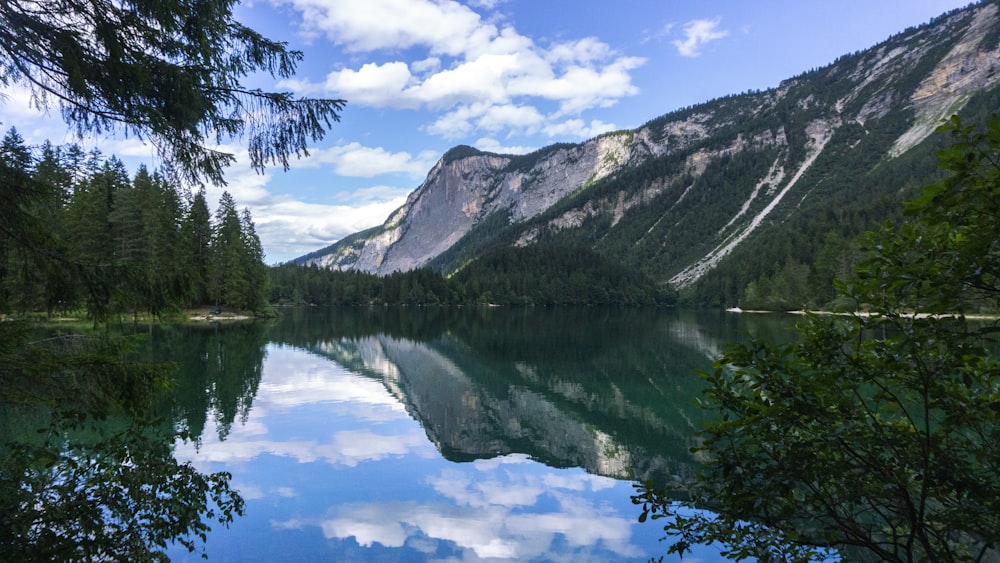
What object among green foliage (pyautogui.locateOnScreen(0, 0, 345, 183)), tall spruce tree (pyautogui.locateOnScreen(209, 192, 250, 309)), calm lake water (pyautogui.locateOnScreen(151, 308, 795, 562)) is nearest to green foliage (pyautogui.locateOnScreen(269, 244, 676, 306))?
tall spruce tree (pyautogui.locateOnScreen(209, 192, 250, 309))

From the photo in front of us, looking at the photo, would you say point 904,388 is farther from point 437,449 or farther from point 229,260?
point 229,260

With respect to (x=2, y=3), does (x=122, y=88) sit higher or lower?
lower

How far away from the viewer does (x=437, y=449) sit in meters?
19.4

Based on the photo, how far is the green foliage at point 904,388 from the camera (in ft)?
9.31

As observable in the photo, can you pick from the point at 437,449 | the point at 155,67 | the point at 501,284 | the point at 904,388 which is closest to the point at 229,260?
the point at 437,449

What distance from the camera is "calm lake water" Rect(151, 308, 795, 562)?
11875mm

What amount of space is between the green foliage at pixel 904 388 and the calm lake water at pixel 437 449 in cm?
83

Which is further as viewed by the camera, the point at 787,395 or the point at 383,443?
the point at 383,443

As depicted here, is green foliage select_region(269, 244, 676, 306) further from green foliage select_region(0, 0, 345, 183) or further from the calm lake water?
green foliage select_region(0, 0, 345, 183)

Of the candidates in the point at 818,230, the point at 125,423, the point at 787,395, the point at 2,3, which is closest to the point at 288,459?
the point at 125,423

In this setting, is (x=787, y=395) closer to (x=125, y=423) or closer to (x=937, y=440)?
(x=937, y=440)

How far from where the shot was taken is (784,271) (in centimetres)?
10731

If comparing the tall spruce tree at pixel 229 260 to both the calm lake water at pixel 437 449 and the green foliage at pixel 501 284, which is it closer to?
the calm lake water at pixel 437 449

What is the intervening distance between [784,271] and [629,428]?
10096 centimetres
